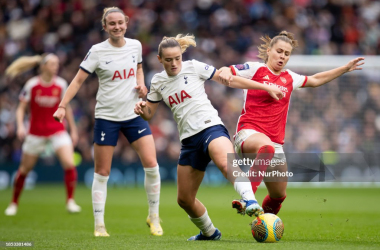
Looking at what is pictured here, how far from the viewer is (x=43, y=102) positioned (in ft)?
36.9

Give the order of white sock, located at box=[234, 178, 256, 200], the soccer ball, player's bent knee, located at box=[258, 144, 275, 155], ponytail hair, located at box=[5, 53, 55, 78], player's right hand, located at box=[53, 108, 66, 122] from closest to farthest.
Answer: white sock, located at box=[234, 178, 256, 200]
the soccer ball
player's bent knee, located at box=[258, 144, 275, 155]
player's right hand, located at box=[53, 108, 66, 122]
ponytail hair, located at box=[5, 53, 55, 78]

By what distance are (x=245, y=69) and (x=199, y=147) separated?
121cm

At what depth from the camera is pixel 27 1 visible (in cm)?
2164

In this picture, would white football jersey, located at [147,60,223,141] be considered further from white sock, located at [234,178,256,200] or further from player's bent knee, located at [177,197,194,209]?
white sock, located at [234,178,256,200]

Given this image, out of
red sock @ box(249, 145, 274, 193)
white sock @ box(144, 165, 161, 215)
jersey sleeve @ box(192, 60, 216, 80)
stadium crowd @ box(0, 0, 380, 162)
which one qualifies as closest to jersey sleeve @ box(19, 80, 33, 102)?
white sock @ box(144, 165, 161, 215)

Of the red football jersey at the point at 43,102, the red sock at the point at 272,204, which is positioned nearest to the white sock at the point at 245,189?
the red sock at the point at 272,204

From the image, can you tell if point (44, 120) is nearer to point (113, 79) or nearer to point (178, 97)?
point (113, 79)

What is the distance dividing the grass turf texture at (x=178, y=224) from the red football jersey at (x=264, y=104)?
109cm

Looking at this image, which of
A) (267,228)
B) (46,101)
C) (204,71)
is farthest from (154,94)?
(46,101)

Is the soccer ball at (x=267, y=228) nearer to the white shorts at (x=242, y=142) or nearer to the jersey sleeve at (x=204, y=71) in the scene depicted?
the white shorts at (x=242, y=142)

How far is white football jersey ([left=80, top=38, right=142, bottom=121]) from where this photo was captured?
757 centimetres

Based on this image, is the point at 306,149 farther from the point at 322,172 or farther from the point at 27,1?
the point at 27,1

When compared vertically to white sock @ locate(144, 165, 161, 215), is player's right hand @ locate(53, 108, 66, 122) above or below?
above

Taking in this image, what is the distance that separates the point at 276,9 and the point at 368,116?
263 inches
